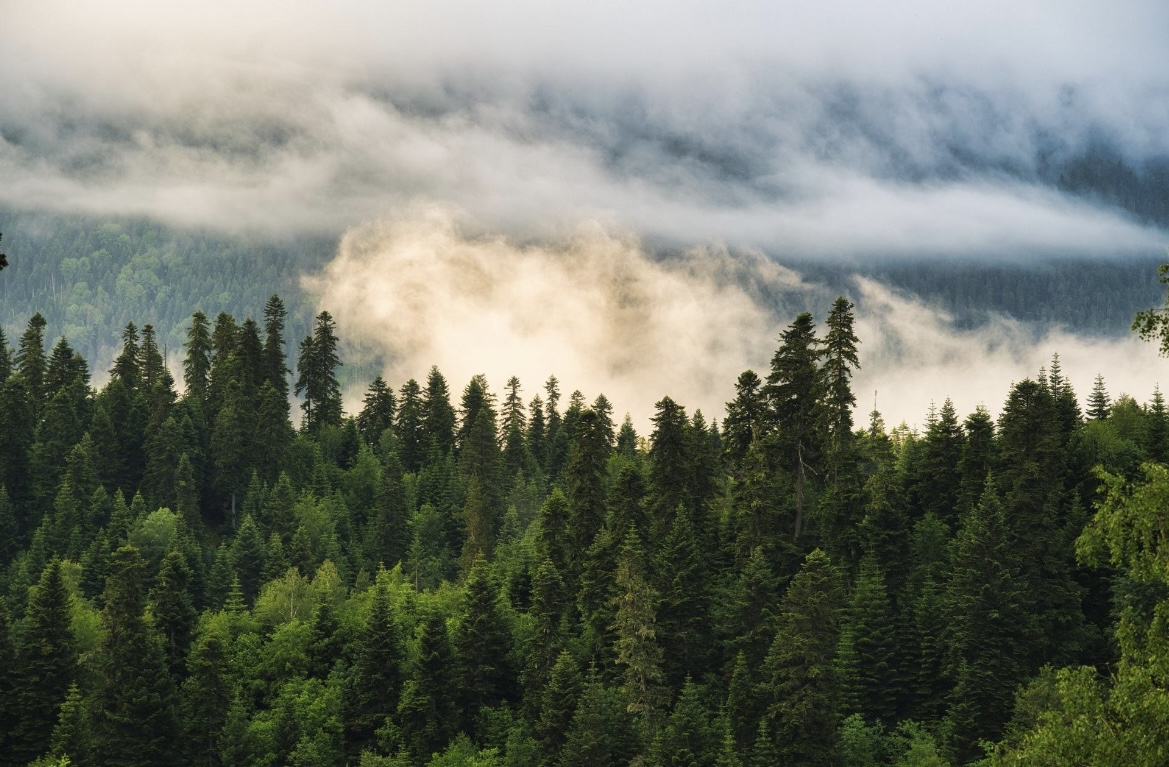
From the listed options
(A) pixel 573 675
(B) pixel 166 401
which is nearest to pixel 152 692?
(A) pixel 573 675

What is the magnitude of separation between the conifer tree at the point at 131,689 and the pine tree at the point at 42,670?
3179 millimetres

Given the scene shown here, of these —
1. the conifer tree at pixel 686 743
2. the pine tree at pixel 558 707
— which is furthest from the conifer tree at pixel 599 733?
the conifer tree at pixel 686 743

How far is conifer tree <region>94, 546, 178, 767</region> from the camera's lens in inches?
3406

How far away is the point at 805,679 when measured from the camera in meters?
74.1

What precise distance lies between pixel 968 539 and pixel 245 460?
9850cm

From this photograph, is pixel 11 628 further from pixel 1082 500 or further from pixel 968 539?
pixel 1082 500

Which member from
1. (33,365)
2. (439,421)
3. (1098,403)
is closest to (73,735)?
(33,365)

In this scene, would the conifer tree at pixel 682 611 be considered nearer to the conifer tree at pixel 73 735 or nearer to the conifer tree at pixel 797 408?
the conifer tree at pixel 797 408

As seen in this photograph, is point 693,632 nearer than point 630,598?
No

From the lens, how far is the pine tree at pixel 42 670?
286ft

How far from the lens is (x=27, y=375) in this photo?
165m

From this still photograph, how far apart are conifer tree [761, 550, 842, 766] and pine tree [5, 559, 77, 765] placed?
48544 millimetres

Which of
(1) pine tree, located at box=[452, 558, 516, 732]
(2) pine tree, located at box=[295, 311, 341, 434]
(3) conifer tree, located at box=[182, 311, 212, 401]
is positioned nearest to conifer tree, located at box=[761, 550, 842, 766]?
(1) pine tree, located at box=[452, 558, 516, 732]

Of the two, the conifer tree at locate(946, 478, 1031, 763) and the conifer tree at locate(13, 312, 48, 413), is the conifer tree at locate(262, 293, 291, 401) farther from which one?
the conifer tree at locate(946, 478, 1031, 763)
